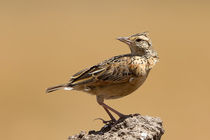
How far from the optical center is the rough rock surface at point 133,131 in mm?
7605

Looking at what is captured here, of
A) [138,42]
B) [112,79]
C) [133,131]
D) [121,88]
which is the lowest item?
[133,131]

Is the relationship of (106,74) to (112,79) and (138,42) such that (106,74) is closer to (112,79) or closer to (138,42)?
(112,79)

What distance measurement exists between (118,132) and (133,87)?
61.2 inches

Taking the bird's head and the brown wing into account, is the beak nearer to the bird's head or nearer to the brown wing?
the bird's head

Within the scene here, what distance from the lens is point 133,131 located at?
7.69 m

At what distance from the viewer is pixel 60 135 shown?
18.4 meters

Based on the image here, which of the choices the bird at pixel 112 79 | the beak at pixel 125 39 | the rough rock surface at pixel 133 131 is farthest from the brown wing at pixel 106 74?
the rough rock surface at pixel 133 131

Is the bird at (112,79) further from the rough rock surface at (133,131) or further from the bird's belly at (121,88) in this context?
the rough rock surface at (133,131)

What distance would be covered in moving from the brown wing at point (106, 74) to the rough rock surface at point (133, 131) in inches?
39.0

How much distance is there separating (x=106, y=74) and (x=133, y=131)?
173 centimetres

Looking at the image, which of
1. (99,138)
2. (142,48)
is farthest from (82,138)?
(142,48)

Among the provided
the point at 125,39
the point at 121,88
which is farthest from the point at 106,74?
the point at 125,39

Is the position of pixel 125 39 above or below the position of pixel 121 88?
above

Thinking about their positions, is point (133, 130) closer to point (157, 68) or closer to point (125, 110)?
point (125, 110)
